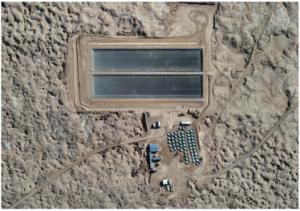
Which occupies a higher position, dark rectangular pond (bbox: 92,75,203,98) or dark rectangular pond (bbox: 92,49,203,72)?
dark rectangular pond (bbox: 92,49,203,72)

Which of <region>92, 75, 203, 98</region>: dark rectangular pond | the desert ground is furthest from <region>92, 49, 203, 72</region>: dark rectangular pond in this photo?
the desert ground

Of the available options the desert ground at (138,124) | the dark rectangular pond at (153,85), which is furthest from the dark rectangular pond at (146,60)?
the desert ground at (138,124)

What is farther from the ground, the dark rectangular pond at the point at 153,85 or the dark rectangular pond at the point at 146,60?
the dark rectangular pond at the point at 146,60

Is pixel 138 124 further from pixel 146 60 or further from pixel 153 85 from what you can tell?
pixel 146 60

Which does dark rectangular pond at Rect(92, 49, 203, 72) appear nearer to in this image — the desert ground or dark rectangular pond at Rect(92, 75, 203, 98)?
dark rectangular pond at Rect(92, 75, 203, 98)

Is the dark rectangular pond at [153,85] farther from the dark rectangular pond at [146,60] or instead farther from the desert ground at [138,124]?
the desert ground at [138,124]

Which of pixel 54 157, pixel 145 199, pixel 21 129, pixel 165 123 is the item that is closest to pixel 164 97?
pixel 165 123
